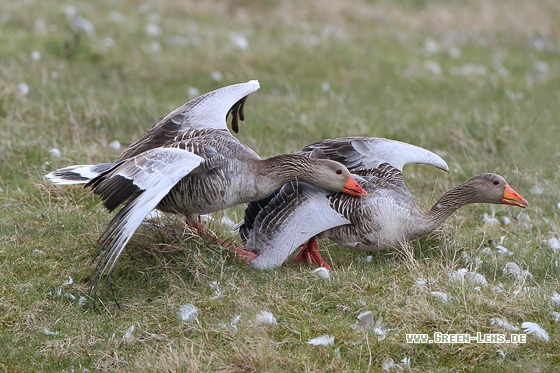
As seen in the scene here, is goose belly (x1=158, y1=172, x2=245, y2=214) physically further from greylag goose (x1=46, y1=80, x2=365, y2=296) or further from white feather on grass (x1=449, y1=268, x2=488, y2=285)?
white feather on grass (x1=449, y1=268, x2=488, y2=285)

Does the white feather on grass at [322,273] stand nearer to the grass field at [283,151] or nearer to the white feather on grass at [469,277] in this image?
the grass field at [283,151]

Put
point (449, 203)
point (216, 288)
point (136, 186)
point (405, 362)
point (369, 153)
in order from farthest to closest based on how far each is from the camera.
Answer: point (369, 153) < point (449, 203) < point (216, 288) < point (136, 186) < point (405, 362)

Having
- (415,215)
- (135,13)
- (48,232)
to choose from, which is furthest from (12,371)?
(135,13)

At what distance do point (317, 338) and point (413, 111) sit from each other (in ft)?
21.7

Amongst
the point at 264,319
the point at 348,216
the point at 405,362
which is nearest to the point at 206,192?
the point at 348,216

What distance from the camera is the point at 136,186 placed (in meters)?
5.41

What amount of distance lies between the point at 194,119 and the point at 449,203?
91.5 inches

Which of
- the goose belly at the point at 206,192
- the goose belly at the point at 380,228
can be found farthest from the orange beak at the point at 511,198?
the goose belly at the point at 206,192

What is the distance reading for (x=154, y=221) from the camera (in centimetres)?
639

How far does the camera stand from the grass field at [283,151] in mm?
4984

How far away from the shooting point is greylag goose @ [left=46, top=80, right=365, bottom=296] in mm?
5445

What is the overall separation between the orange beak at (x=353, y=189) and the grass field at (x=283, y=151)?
567 millimetres

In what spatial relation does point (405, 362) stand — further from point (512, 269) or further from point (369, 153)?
point (369, 153)

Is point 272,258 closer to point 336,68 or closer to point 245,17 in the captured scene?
point 336,68
